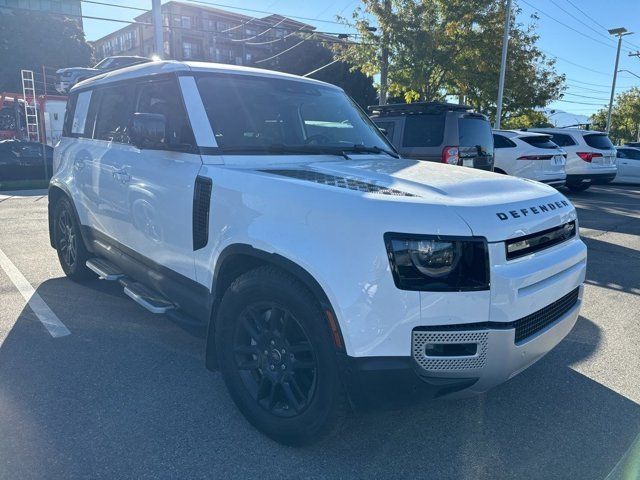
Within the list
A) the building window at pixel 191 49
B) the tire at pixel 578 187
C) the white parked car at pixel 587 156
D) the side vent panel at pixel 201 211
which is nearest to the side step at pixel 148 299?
the side vent panel at pixel 201 211

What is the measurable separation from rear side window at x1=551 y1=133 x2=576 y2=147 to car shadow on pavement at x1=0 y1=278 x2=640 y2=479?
11997 mm

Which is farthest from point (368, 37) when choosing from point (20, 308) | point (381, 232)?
Answer: point (381, 232)

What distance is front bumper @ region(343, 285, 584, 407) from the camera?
2.19m

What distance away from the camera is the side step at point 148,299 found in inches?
136

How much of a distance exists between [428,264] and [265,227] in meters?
0.85

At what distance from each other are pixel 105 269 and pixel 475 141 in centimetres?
605

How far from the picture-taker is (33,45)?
43.0 meters

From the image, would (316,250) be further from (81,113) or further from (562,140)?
(562,140)

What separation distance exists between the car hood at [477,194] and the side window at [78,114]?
2.90m

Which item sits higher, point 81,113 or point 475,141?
point 81,113

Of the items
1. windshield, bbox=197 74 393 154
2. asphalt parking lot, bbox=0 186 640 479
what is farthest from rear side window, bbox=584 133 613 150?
windshield, bbox=197 74 393 154

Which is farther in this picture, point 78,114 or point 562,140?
A: point 562,140

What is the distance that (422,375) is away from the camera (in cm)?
221

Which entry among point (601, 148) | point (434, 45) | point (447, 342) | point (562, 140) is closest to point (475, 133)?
point (447, 342)
